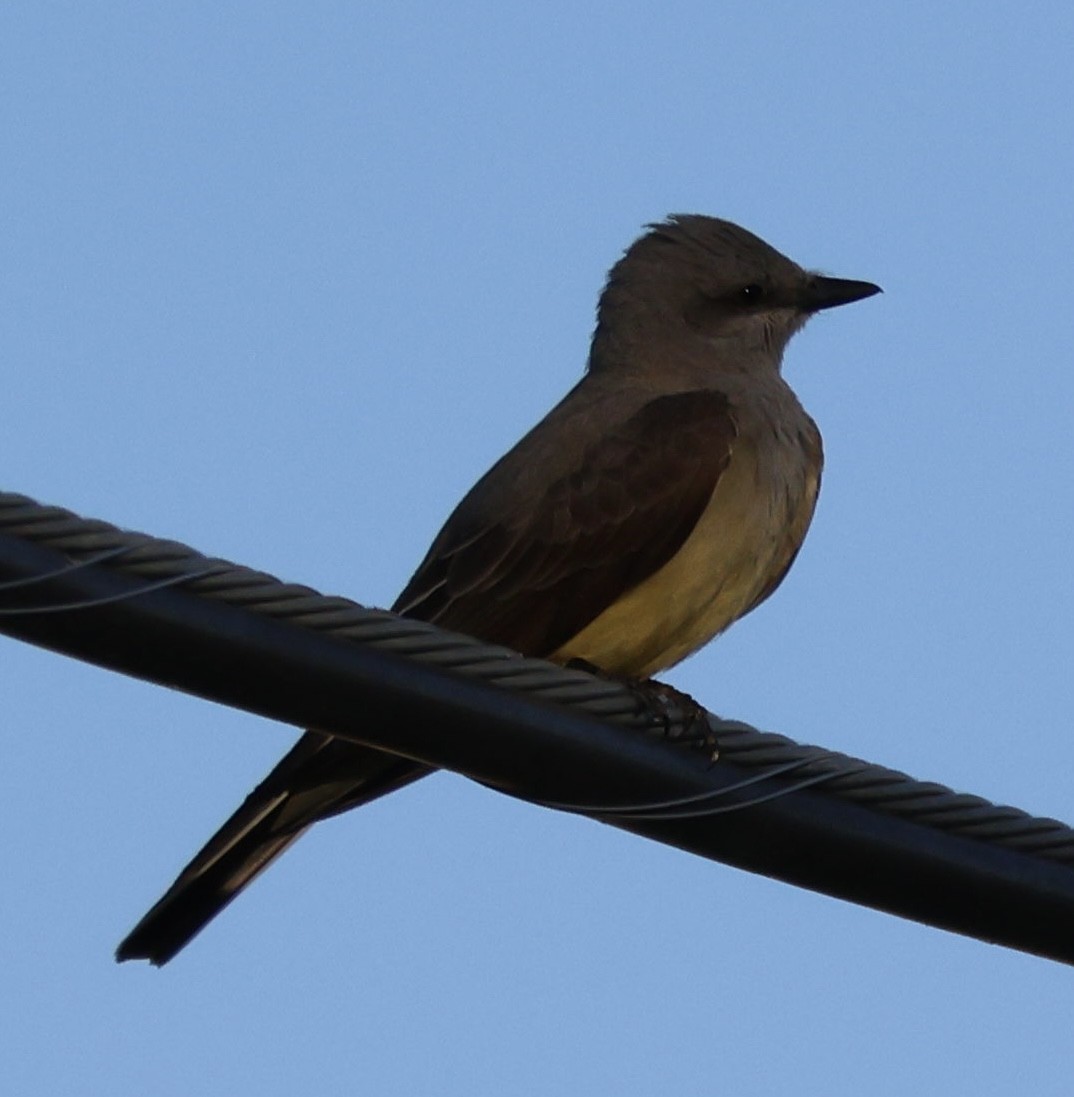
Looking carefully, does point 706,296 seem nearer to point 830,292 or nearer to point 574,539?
point 830,292

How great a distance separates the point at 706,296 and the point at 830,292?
49 cm

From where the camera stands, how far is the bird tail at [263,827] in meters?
5.27

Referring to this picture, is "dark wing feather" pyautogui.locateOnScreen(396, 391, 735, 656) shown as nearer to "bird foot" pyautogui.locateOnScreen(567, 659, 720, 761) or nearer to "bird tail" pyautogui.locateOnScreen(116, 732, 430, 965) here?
"bird tail" pyautogui.locateOnScreen(116, 732, 430, 965)

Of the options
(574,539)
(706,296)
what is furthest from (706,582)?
(706,296)

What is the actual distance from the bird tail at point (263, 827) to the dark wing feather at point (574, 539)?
799mm

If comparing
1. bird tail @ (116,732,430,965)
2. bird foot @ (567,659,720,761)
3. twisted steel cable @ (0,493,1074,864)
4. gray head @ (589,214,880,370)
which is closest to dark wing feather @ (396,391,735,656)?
bird tail @ (116,732,430,965)

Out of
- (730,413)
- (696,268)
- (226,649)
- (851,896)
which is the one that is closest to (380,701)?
(226,649)

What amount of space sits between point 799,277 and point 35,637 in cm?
505

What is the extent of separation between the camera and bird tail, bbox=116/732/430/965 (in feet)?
17.3

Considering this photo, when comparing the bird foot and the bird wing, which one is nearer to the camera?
the bird foot

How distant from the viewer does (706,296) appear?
8.09 m

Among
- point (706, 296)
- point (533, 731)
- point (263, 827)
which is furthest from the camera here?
point (706, 296)

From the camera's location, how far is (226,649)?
3.75 meters

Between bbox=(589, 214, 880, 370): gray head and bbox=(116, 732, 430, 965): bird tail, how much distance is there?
2.61m
